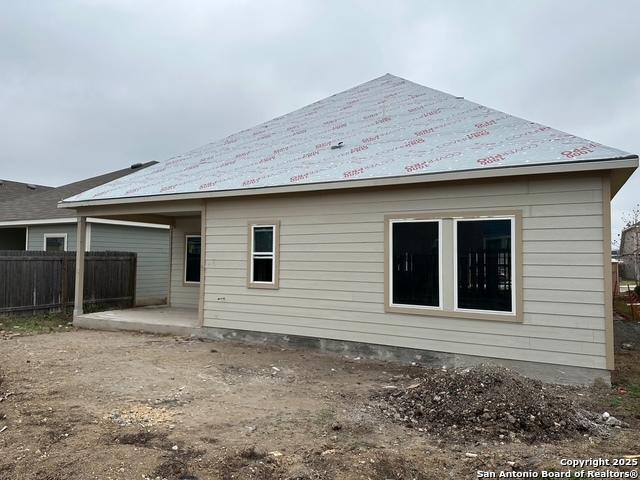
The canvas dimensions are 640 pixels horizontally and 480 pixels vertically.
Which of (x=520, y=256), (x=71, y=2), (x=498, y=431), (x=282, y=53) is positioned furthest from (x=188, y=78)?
(x=498, y=431)

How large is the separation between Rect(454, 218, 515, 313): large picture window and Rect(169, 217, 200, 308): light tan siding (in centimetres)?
821

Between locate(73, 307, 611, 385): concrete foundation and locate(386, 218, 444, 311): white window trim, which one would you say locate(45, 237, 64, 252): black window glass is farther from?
locate(386, 218, 444, 311): white window trim

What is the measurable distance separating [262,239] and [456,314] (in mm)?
3931

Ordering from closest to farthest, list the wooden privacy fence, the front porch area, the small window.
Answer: the front porch area, the wooden privacy fence, the small window

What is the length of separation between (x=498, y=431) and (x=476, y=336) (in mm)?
2576

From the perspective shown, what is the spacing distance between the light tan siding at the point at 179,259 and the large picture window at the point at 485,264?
821cm

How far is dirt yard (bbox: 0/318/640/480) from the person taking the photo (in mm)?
3326

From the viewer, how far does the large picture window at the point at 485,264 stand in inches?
243

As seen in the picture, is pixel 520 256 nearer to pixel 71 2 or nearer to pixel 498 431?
pixel 498 431

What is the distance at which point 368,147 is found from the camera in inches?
335

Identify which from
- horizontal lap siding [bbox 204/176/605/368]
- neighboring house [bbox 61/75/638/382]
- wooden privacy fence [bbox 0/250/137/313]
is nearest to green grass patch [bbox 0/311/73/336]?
wooden privacy fence [bbox 0/250/137/313]

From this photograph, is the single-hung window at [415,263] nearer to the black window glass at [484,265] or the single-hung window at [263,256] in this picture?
the black window glass at [484,265]

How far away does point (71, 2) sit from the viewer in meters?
11.5

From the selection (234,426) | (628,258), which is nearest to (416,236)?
(234,426)
